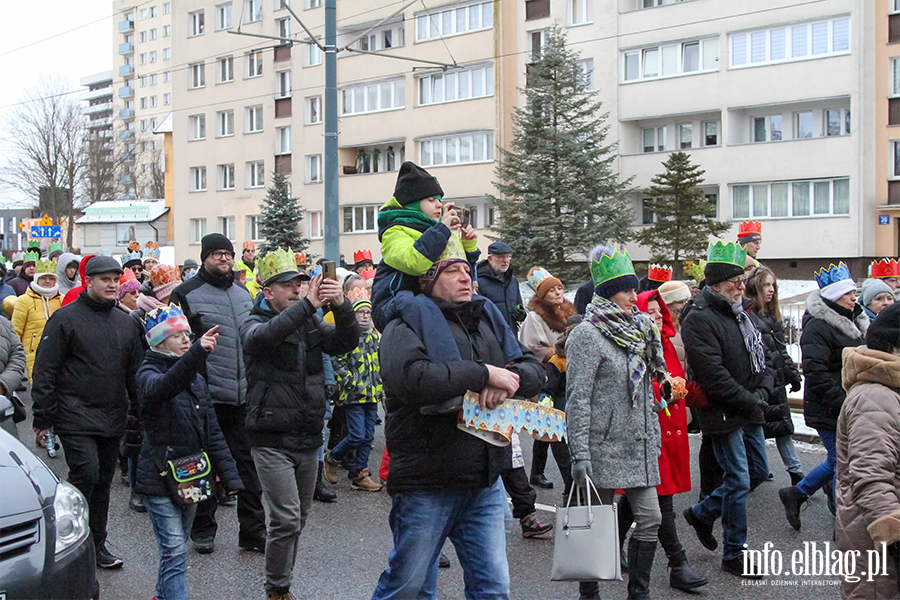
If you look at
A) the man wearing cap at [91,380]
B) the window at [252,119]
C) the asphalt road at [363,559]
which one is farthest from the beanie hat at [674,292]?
the window at [252,119]

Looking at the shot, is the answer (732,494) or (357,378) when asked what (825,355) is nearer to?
(732,494)

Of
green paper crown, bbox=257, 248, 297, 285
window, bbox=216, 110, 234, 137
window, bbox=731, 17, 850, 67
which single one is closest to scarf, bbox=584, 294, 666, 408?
green paper crown, bbox=257, 248, 297, 285

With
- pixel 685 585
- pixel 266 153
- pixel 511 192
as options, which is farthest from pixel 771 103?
pixel 685 585

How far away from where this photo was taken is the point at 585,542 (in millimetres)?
4242

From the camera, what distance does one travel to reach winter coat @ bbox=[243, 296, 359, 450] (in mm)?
4977

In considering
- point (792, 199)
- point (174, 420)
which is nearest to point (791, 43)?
point (792, 199)

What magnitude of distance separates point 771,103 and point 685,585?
27926mm

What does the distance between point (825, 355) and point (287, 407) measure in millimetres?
3932

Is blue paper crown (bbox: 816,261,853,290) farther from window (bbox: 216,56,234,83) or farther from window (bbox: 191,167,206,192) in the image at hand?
window (bbox: 191,167,206,192)

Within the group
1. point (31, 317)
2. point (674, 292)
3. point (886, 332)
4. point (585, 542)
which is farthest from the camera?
point (31, 317)

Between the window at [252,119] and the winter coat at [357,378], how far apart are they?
38236 millimetres

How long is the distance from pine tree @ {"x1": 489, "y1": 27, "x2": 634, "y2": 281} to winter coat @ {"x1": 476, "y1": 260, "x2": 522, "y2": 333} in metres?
18.7

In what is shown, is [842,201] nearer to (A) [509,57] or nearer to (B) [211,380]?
(A) [509,57]

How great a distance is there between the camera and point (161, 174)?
84688 mm
